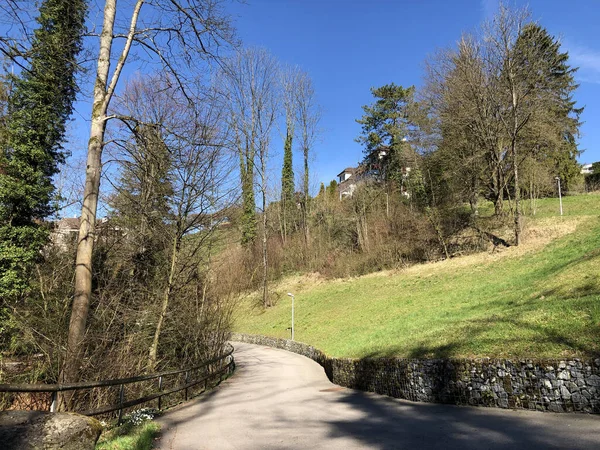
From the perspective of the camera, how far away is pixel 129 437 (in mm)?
6227

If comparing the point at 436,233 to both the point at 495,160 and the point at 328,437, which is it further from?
the point at 328,437

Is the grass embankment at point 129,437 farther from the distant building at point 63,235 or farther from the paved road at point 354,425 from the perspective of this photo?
the distant building at point 63,235

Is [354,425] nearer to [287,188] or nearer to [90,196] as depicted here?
[90,196]

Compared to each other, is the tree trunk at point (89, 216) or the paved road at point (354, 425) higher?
the tree trunk at point (89, 216)

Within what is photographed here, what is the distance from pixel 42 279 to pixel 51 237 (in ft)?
20.8

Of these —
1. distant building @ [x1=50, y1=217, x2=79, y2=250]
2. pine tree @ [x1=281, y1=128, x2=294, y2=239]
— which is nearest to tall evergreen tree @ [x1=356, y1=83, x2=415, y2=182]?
pine tree @ [x1=281, y1=128, x2=294, y2=239]

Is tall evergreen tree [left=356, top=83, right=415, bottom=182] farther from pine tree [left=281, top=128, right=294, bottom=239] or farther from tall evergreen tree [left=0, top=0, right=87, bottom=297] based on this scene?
tall evergreen tree [left=0, top=0, right=87, bottom=297]

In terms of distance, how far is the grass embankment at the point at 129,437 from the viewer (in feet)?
18.8

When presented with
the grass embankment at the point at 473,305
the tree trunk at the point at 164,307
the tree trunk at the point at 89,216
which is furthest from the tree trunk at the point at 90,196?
the grass embankment at the point at 473,305

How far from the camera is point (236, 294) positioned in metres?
16.8

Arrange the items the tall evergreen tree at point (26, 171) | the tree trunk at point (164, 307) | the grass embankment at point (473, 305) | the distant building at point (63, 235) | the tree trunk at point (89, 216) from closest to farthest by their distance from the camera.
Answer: the tree trunk at point (89, 216), the grass embankment at point (473, 305), the tree trunk at point (164, 307), the distant building at point (63, 235), the tall evergreen tree at point (26, 171)

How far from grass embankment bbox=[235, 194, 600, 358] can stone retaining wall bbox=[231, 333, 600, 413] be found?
32 cm

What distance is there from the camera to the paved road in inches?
227

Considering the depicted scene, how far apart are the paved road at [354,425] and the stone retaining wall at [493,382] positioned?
26 cm
